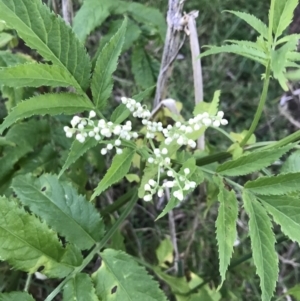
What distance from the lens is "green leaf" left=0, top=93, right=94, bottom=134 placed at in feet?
2.79

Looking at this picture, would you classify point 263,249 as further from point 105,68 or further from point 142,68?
point 142,68

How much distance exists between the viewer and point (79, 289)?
0.94 metres

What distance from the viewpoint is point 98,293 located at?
0.97 m

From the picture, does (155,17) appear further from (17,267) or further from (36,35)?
(17,267)

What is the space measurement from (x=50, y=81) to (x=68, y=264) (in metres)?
0.36

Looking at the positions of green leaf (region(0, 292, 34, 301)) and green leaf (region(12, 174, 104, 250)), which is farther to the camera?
green leaf (region(12, 174, 104, 250))

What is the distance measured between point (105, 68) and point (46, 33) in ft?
0.40

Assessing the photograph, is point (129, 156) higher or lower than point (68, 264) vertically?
higher

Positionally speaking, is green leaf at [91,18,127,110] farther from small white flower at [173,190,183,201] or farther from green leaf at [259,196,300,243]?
green leaf at [259,196,300,243]

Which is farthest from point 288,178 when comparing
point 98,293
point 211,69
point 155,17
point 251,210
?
point 211,69

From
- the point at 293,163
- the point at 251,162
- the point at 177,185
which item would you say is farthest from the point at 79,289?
the point at 293,163

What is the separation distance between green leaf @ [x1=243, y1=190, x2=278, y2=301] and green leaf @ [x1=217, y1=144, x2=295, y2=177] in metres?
0.06

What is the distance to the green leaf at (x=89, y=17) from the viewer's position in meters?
1.19

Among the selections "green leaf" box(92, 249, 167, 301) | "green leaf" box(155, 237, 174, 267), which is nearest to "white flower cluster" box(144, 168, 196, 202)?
"green leaf" box(92, 249, 167, 301)
